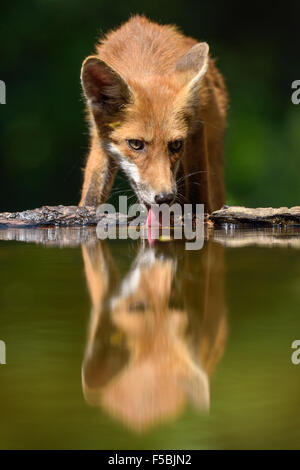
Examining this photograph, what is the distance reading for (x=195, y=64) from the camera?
4.16 meters

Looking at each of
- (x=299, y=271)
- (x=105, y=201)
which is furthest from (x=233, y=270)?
(x=105, y=201)

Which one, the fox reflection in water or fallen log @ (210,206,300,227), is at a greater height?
fallen log @ (210,206,300,227)

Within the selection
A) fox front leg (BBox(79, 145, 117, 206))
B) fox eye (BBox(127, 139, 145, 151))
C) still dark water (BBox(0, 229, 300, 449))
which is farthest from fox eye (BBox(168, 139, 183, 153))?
still dark water (BBox(0, 229, 300, 449))

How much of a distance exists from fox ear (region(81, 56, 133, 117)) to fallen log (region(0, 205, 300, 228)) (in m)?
0.56

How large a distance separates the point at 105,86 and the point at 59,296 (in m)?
2.07

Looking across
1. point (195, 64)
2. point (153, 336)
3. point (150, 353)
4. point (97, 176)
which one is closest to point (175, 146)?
point (195, 64)

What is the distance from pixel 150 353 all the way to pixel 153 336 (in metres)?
0.13

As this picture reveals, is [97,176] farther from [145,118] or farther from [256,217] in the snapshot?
[256,217]

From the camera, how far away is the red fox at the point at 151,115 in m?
3.83

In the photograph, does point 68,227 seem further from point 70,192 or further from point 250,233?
point 70,192

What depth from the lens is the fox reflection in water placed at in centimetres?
126

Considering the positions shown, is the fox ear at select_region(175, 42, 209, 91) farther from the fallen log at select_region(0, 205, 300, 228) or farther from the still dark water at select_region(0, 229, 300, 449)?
the still dark water at select_region(0, 229, 300, 449)

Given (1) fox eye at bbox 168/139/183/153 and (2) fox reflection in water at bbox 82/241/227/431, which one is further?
(1) fox eye at bbox 168/139/183/153

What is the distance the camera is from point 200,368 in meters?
1.43
